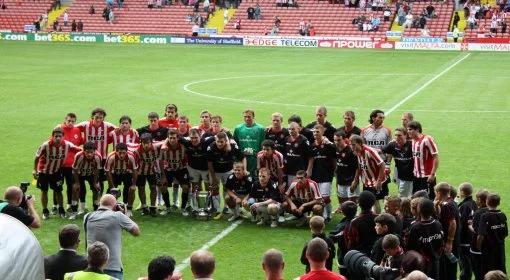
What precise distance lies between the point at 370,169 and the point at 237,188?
89.6 inches

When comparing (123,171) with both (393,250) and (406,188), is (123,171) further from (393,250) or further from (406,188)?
(393,250)

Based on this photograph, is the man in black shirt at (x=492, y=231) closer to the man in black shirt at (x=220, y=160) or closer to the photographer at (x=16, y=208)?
the man in black shirt at (x=220, y=160)

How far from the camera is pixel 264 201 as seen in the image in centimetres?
1384

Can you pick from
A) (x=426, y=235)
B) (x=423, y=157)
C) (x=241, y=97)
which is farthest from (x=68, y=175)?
(x=241, y=97)

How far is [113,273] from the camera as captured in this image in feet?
31.2

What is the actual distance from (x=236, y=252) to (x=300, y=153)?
8.91 ft

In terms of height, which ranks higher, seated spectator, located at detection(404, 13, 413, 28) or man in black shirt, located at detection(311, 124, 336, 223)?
man in black shirt, located at detection(311, 124, 336, 223)

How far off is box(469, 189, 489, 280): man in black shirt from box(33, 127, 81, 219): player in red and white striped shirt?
7117 mm

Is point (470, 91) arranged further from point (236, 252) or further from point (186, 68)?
point (236, 252)

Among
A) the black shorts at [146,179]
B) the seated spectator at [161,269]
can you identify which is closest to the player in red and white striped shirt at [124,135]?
the black shorts at [146,179]

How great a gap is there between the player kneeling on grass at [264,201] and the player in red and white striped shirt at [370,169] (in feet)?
4.38

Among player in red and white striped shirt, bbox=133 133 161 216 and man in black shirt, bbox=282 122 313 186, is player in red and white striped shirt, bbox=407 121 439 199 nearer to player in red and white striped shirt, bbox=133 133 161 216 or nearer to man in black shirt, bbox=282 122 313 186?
man in black shirt, bbox=282 122 313 186

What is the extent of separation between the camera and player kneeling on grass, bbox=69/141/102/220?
46.1ft

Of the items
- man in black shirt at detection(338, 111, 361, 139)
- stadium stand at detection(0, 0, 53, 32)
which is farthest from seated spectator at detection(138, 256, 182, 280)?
stadium stand at detection(0, 0, 53, 32)
